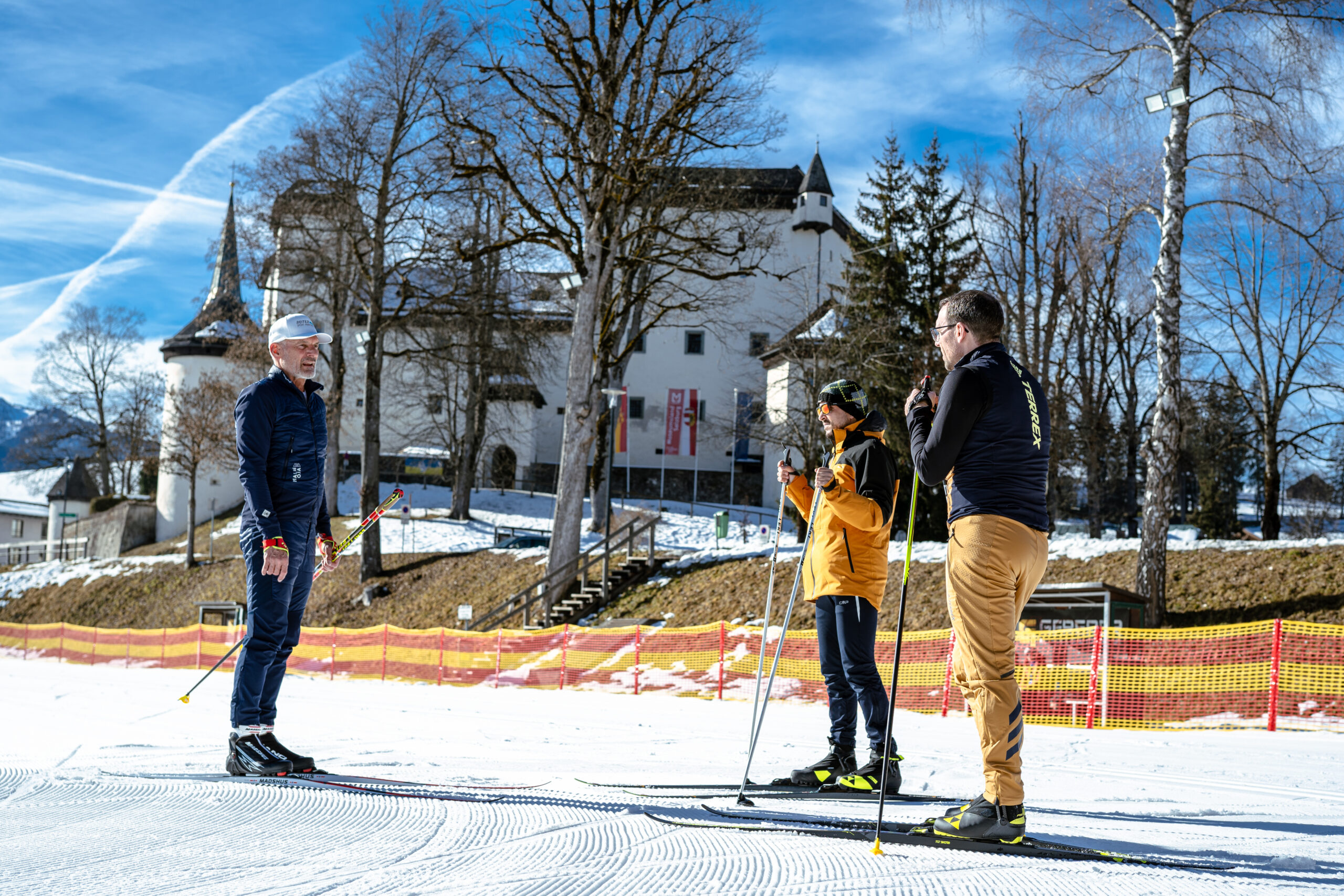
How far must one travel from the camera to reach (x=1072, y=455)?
2961 cm

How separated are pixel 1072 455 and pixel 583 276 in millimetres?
17174

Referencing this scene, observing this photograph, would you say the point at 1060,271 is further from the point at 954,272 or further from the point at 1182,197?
the point at 1182,197

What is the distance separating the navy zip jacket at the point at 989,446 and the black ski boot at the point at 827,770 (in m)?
1.56

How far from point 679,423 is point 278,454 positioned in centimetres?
4775

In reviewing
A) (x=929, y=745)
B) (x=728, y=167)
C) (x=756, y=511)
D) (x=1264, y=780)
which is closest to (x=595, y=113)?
(x=728, y=167)

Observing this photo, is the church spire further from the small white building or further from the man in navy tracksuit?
the small white building

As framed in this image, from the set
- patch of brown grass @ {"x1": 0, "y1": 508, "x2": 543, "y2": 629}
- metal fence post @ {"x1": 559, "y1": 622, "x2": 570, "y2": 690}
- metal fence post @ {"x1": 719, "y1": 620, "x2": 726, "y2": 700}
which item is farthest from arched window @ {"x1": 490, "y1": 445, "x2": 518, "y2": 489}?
metal fence post @ {"x1": 719, "y1": 620, "x2": 726, "y2": 700}

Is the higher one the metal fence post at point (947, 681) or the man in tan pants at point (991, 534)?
the man in tan pants at point (991, 534)

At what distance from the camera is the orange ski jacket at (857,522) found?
4480 millimetres

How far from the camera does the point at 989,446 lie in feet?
11.0

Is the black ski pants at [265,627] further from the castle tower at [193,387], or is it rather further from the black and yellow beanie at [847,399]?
the castle tower at [193,387]

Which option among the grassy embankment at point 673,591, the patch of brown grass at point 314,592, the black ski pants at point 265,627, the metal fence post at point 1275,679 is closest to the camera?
the black ski pants at point 265,627

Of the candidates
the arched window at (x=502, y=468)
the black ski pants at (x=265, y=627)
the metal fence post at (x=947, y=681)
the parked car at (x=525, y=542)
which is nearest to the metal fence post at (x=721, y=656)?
the metal fence post at (x=947, y=681)

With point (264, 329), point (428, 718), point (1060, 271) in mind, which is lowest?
point (428, 718)
